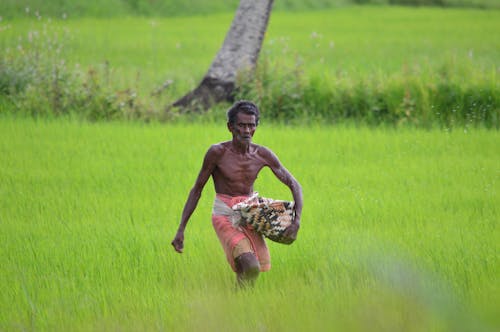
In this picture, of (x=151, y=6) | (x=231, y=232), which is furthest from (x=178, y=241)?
(x=151, y=6)

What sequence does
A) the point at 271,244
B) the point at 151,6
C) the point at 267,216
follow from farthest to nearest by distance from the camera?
the point at 151,6 < the point at 271,244 < the point at 267,216

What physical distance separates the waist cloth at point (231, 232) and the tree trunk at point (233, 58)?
6.23 m

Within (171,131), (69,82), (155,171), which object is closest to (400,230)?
(155,171)

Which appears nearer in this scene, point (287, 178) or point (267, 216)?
point (267, 216)

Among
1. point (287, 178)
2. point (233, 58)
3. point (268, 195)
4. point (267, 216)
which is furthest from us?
point (233, 58)

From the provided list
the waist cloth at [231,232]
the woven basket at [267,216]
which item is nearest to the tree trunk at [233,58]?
the waist cloth at [231,232]

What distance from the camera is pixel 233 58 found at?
413 inches

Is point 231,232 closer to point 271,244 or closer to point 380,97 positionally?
point 271,244

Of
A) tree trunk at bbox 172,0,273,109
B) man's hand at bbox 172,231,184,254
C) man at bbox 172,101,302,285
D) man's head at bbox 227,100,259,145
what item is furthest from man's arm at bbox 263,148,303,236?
tree trunk at bbox 172,0,273,109

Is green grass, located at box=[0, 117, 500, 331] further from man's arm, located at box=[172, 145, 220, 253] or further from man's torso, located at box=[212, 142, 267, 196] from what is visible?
man's torso, located at box=[212, 142, 267, 196]

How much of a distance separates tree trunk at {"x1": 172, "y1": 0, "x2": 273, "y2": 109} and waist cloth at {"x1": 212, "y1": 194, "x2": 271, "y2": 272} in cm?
623

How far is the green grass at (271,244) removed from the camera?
2.92 meters

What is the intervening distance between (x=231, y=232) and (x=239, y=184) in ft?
0.77

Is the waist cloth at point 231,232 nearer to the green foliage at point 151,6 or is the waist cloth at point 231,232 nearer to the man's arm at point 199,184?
the man's arm at point 199,184
